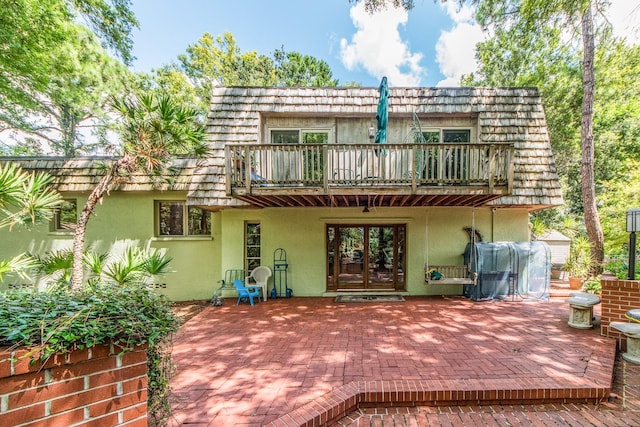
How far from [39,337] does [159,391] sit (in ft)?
3.24

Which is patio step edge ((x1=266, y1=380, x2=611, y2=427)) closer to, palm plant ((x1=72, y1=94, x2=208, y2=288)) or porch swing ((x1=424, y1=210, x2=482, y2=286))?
porch swing ((x1=424, y1=210, x2=482, y2=286))

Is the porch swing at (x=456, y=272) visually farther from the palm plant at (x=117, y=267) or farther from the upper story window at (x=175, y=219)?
the upper story window at (x=175, y=219)

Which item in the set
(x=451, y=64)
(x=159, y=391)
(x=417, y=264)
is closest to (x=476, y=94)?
(x=417, y=264)

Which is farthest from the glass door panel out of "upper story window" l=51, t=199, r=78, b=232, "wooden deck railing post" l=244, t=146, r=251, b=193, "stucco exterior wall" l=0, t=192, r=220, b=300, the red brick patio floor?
"upper story window" l=51, t=199, r=78, b=232

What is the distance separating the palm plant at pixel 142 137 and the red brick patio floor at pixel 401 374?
2741 mm

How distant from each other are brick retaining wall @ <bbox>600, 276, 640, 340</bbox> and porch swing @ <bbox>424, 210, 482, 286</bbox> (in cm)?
225

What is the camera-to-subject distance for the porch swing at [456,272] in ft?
20.7

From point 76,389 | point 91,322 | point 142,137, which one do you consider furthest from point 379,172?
point 76,389

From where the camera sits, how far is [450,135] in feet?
24.4

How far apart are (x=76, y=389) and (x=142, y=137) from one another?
474cm

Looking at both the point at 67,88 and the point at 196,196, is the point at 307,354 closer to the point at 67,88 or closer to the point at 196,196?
the point at 196,196

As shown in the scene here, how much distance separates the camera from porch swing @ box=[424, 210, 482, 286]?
20.7 ft

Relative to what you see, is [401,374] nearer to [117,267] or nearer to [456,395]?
[456,395]

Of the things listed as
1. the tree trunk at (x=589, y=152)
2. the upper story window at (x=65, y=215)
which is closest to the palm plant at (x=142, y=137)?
the upper story window at (x=65, y=215)
